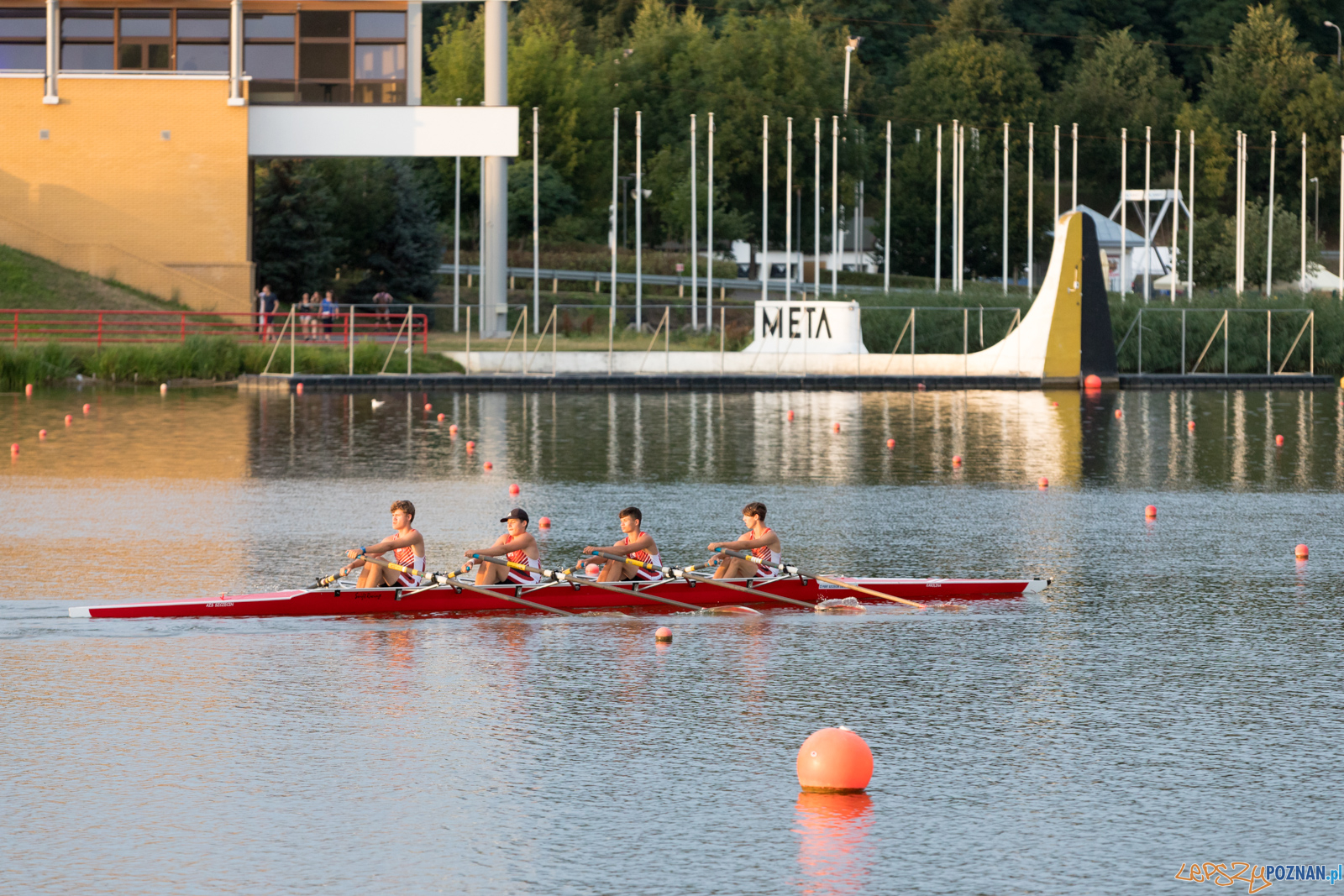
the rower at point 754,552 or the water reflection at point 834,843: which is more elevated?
the rower at point 754,552

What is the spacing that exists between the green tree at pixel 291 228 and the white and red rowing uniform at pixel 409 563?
51521 mm

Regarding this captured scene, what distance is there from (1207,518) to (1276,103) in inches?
3307

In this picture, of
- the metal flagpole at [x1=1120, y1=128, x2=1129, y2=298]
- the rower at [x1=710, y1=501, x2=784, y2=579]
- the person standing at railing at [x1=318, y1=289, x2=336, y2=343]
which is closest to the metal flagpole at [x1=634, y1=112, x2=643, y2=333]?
the person standing at railing at [x1=318, y1=289, x2=336, y2=343]

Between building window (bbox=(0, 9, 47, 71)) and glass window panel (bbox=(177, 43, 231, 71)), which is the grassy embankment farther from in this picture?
building window (bbox=(0, 9, 47, 71))

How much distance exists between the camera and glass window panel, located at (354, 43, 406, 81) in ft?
194

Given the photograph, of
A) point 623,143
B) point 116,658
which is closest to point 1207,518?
point 116,658

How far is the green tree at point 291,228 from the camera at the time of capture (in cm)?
6512

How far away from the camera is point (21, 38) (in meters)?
58.9

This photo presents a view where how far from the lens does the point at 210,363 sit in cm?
4553

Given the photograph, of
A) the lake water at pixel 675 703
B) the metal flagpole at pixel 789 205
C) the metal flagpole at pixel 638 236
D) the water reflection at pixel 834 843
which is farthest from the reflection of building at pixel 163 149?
the water reflection at pixel 834 843

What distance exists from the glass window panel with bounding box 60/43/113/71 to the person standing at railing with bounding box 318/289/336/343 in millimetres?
11889

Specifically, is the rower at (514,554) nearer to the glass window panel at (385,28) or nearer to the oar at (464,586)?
the oar at (464,586)

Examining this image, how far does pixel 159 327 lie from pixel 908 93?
187ft

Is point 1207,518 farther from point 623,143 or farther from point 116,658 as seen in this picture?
point 623,143
